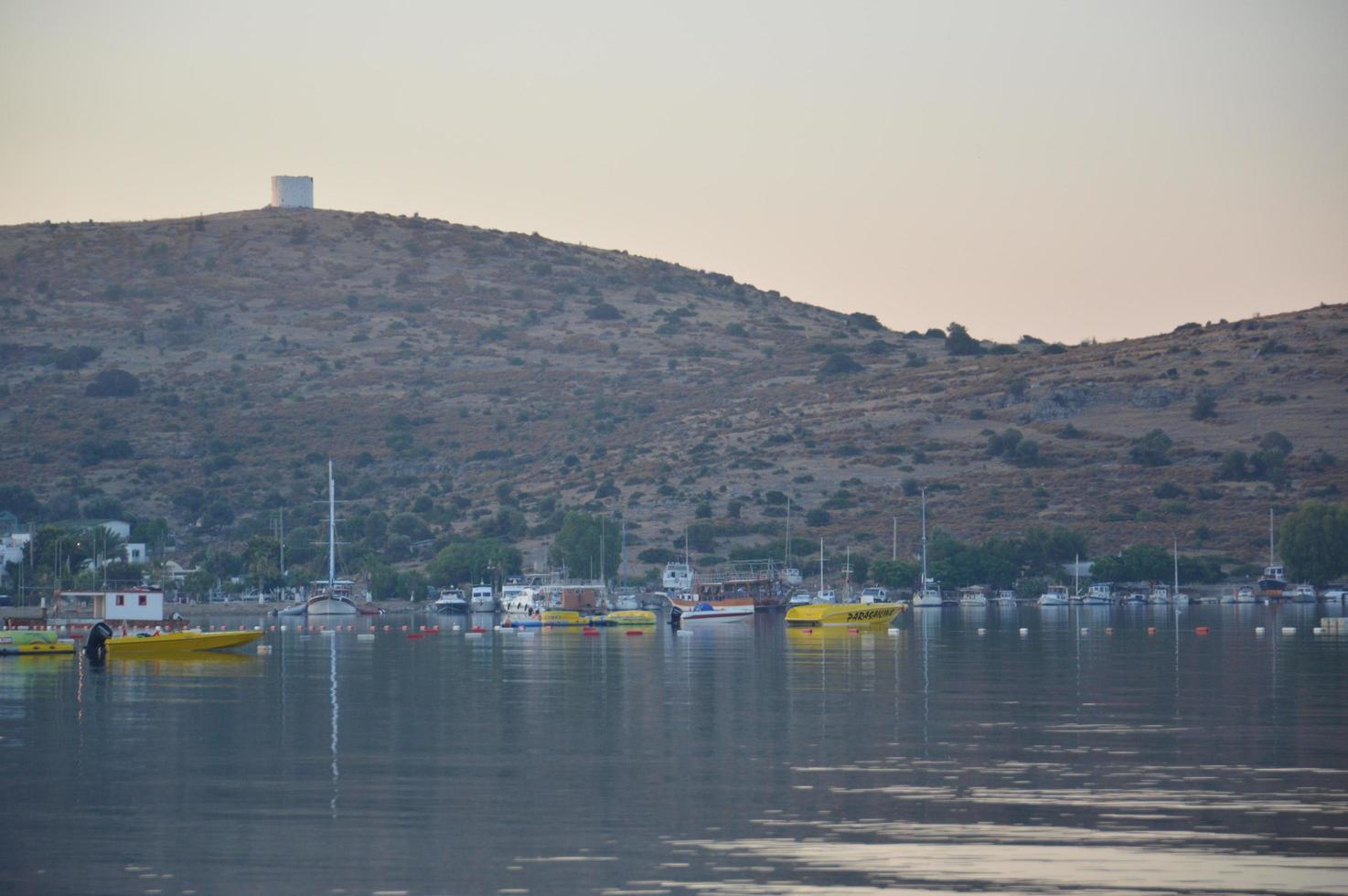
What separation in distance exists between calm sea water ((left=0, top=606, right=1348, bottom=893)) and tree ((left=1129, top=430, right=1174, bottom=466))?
124300mm

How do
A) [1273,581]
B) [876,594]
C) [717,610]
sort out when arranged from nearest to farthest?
[717,610] < [876,594] < [1273,581]

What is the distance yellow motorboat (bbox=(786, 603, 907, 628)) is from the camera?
357 feet

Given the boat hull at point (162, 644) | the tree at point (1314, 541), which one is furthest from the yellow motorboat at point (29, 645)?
the tree at point (1314, 541)

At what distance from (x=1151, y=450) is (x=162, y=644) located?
129256 mm

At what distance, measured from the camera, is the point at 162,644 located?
8025 centimetres

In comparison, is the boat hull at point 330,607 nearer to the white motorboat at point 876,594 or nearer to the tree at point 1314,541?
the white motorboat at point 876,594

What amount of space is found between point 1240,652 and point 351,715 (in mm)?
42992

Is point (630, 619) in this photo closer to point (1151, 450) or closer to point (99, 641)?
point (99, 641)

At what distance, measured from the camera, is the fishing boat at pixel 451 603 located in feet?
490

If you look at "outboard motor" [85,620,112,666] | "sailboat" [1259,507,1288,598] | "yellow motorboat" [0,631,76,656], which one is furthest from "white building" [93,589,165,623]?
"sailboat" [1259,507,1288,598]

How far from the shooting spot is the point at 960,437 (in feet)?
653

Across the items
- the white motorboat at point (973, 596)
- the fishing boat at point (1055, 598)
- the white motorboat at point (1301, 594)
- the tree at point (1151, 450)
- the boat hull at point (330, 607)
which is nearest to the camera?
the boat hull at point (330, 607)

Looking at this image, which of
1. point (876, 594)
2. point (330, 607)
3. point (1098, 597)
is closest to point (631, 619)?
point (330, 607)

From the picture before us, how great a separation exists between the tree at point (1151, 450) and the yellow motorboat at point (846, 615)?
81602mm
